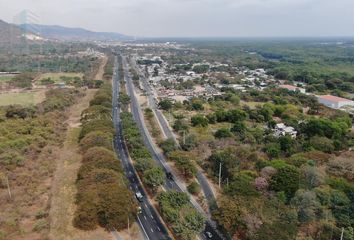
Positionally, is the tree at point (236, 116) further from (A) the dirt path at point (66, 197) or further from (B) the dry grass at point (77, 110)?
(B) the dry grass at point (77, 110)

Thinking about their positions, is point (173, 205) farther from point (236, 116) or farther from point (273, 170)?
point (236, 116)

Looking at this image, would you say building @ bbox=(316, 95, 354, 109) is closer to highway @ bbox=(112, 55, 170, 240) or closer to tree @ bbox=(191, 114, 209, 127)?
tree @ bbox=(191, 114, 209, 127)

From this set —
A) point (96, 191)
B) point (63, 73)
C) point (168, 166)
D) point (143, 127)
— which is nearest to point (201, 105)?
point (143, 127)

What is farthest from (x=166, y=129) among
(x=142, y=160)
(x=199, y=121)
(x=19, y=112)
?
(x=19, y=112)

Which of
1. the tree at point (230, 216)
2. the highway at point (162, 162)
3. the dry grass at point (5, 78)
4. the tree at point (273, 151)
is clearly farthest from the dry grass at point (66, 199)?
the dry grass at point (5, 78)

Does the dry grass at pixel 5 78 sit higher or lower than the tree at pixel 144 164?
lower
